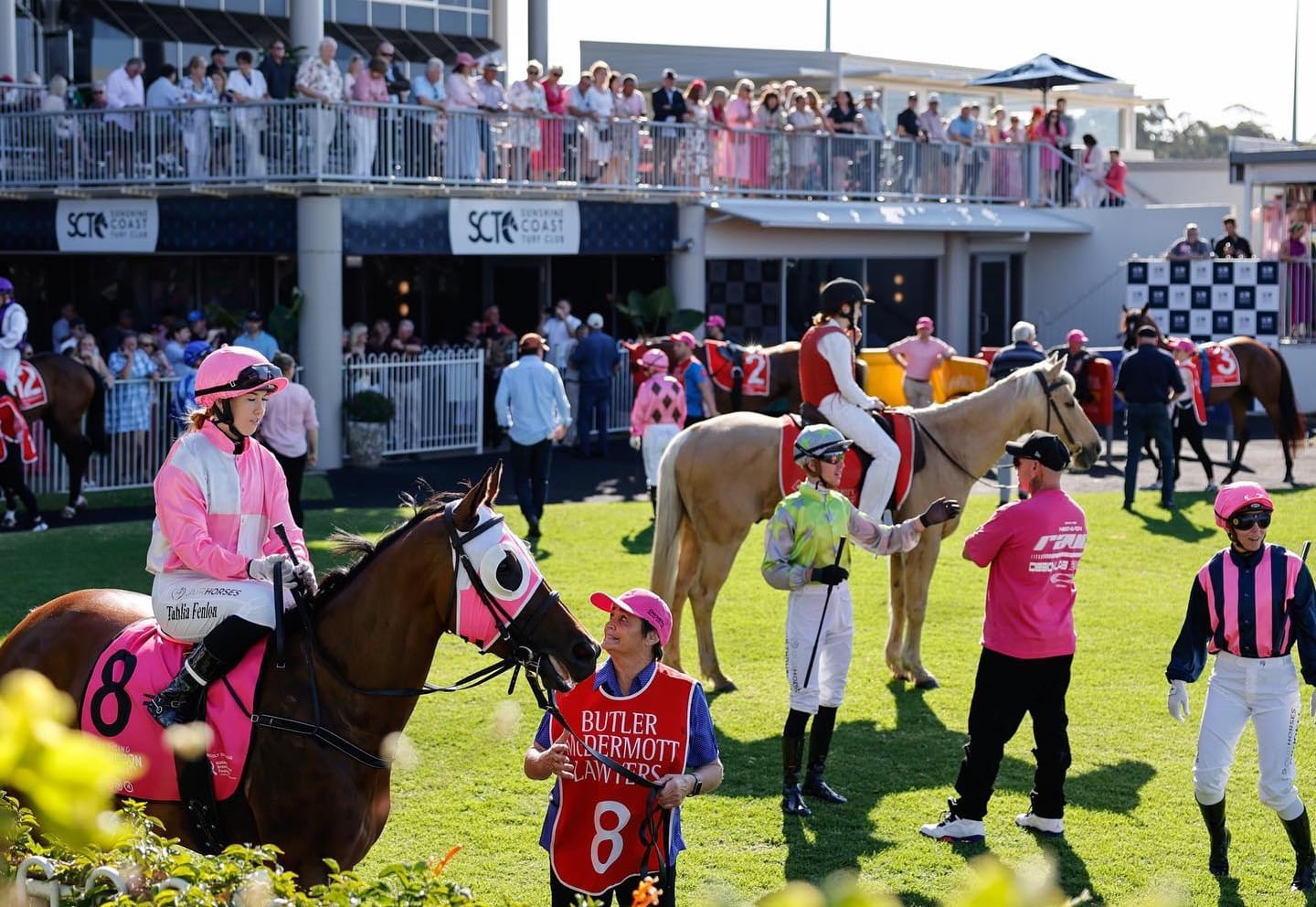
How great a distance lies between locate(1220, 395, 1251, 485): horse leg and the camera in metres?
17.1

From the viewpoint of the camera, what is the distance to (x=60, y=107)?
784 inches

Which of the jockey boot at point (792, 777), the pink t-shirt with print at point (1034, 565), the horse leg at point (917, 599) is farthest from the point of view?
the horse leg at point (917, 599)

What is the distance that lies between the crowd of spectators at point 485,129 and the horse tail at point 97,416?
3.56 m

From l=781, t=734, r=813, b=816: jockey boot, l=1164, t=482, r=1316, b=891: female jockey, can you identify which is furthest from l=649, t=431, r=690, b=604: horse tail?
l=1164, t=482, r=1316, b=891: female jockey

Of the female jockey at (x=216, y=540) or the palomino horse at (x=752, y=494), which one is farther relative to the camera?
the palomino horse at (x=752, y=494)

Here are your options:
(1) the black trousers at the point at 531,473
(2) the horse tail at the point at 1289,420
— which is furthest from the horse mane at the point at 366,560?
(2) the horse tail at the point at 1289,420

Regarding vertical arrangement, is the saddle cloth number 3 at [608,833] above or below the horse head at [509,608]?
below

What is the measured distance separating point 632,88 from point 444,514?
17265 mm

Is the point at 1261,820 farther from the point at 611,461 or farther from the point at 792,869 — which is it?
the point at 611,461

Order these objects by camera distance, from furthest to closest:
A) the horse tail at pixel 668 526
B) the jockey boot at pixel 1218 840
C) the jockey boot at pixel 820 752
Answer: the horse tail at pixel 668 526 → the jockey boot at pixel 820 752 → the jockey boot at pixel 1218 840

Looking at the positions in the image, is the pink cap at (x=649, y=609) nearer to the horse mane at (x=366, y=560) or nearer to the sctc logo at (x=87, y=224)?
the horse mane at (x=366, y=560)

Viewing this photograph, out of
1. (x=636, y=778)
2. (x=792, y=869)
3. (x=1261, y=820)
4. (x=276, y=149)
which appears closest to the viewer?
(x=636, y=778)

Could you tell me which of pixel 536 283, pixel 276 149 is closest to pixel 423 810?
pixel 276 149

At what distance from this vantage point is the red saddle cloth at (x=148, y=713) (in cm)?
443
